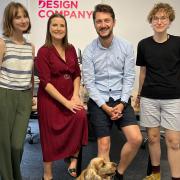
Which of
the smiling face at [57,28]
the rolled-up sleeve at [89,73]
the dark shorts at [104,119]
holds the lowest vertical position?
the dark shorts at [104,119]

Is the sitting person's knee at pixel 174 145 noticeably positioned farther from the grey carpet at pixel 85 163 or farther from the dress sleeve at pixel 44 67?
the dress sleeve at pixel 44 67

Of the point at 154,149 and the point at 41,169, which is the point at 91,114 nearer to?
the point at 154,149

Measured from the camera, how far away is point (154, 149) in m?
2.87

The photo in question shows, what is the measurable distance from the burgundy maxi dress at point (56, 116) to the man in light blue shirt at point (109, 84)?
157 millimetres

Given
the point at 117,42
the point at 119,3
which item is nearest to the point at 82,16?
the point at 119,3

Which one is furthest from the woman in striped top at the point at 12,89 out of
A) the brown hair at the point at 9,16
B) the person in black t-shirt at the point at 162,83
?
the person in black t-shirt at the point at 162,83

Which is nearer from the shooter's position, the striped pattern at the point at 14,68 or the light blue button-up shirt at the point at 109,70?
the striped pattern at the point at 14,68

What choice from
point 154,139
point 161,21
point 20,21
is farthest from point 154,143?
point 20,21

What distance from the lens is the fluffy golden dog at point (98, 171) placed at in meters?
2.31

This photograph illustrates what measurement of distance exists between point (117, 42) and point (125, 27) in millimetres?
1740

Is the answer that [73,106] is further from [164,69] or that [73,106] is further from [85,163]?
[85,163]

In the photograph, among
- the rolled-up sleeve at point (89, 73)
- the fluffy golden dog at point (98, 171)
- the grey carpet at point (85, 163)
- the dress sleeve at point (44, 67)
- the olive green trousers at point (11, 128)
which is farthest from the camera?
the grey carpet at point (85, 163)

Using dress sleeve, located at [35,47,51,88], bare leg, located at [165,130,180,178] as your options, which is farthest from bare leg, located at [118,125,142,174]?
dress sleeve, located at [35,47,51,88]

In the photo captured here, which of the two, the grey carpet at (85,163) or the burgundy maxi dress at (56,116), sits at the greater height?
the burgundy maxi dress at (56,116)
